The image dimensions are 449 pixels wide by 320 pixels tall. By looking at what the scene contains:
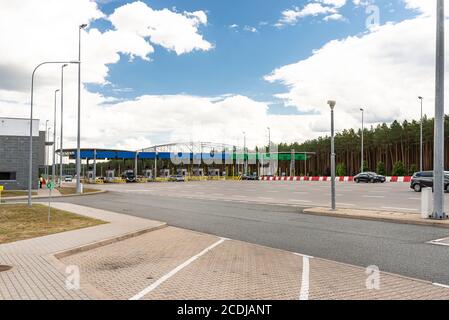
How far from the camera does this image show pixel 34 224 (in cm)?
1530

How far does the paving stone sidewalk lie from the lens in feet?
20.0

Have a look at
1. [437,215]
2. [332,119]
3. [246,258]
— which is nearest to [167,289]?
[246,258]

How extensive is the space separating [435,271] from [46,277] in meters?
6.95

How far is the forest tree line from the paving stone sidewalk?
2777 inches

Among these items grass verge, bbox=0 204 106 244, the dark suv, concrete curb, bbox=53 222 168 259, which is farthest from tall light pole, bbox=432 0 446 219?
the dark suv

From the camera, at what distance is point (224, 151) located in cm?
12131

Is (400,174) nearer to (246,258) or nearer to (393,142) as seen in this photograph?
(393,142)

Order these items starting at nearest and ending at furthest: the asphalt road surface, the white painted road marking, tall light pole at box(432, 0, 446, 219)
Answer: the white painted road marking < the asphalt road surface < tall light pole at box(432, 0, 446, 219)

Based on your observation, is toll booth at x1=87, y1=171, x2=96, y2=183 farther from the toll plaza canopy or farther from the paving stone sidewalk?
the paving stone sidewalk

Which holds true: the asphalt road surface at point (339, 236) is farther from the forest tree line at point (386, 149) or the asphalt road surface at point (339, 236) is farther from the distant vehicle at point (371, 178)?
the forest tree line at point (386, 149)

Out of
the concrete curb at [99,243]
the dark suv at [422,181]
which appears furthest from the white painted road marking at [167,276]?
the dark suv at [422,181]

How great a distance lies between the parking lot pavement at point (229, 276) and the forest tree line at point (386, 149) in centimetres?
7179

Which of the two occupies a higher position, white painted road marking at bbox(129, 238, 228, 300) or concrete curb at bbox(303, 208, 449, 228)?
concrete curb at bbox(303, 208, 449, 228)

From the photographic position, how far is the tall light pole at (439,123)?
14.4 m
